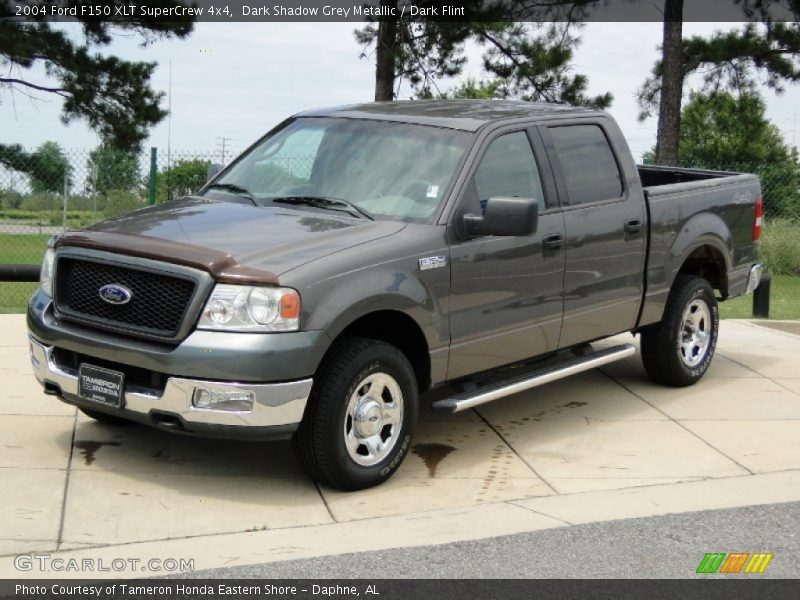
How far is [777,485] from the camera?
23.2 ft

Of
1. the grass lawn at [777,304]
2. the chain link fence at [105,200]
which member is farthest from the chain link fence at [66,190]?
the grass lawn at [777,304]

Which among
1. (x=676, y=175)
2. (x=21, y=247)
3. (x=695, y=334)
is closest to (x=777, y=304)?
(x=676, y=175)

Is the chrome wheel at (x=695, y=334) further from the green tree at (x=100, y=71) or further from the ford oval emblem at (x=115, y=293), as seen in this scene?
the green tree at (x=100, y=71)

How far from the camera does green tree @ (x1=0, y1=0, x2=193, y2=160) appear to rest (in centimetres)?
2198

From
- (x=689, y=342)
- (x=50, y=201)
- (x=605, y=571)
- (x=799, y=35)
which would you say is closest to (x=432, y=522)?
(x=605, y=571)

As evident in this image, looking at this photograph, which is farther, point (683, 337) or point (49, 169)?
point (49, 169)

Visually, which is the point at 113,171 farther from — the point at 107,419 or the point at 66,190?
the point at 107,419

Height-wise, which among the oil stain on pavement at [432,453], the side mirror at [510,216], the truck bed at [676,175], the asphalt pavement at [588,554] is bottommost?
the oil stain on pavement at [432,453]

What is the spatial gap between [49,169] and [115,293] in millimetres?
14011

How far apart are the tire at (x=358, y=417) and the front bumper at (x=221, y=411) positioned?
5.9 inches

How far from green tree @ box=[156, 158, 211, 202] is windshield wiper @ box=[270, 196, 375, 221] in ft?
30.6

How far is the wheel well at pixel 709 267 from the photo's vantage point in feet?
30.5

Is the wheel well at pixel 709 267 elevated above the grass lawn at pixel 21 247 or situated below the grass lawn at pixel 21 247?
above

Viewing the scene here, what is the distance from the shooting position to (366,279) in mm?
6406
